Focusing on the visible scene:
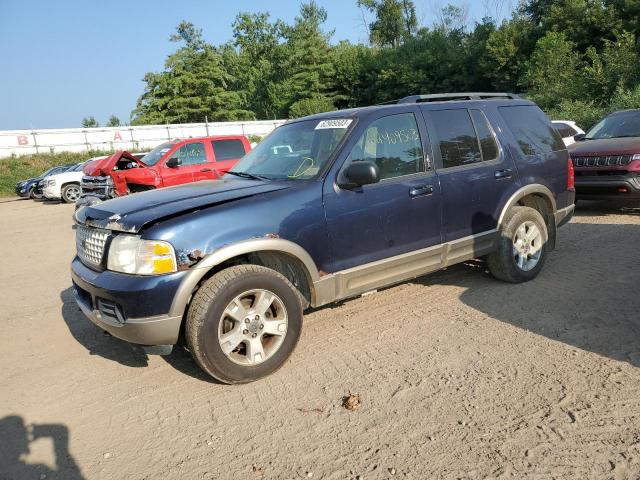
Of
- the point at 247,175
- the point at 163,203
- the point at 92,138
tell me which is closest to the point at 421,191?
the point at 247,175

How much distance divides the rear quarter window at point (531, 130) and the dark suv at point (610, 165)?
292cm

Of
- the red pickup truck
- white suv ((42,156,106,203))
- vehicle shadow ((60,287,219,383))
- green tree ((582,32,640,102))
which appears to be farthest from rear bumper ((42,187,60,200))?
green tree ((582,32,640,102))

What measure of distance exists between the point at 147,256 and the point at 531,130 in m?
4.18

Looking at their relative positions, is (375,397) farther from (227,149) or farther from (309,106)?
(309,106)

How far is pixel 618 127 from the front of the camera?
902 centimetres

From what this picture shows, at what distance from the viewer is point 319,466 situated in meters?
2.60

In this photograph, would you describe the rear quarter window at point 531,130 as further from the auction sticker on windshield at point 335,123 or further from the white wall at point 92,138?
the white wall at point 92,138

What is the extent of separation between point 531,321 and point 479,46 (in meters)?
52.9

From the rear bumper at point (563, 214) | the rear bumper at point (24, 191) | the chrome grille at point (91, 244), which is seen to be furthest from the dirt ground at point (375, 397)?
the rear bumper at point (24, 191)

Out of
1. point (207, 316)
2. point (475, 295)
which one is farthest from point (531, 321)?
point (207, 316)

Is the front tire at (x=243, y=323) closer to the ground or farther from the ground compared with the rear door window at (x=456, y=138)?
closer to the ground

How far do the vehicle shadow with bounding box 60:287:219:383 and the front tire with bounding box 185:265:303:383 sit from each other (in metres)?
0.31

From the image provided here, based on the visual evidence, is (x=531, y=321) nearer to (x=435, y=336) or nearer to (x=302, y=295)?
(x=435, y=336)

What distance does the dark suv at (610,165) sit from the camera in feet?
24.9
